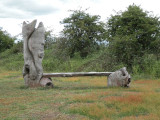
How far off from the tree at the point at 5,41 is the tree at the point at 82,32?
12425 millimetres

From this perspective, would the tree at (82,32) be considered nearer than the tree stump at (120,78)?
No

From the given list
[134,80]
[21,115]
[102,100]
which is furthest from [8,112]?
[134,80]

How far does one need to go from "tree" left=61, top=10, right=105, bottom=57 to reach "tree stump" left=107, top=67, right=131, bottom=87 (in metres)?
12.0

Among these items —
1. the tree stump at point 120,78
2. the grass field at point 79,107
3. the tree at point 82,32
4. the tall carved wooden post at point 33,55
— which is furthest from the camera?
the tree at point 82,32

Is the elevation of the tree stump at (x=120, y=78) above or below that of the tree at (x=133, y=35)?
below

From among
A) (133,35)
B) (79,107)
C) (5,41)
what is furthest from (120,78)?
(5,41)

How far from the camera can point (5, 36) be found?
33125 mm

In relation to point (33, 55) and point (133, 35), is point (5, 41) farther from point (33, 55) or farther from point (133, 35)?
point (33, 55)

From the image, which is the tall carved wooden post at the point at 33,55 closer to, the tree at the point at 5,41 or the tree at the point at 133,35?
the tree at the point at 133,35

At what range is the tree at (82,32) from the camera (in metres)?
23.1

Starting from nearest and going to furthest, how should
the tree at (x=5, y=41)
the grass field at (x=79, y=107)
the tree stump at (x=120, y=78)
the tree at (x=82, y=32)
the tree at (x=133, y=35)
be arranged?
the grass field at (x=79, y=107) → the tree stump at (x=120, y=78) → the tree at (x=133, y=35) → the tree at (x=82, y=32) → the tree at (x=5, y=41)

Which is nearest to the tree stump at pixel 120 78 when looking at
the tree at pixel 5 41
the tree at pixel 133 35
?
the tree at pixel 133 35

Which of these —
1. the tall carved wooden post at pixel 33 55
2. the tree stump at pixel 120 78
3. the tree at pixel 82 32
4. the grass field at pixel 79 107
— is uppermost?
the tree at pixel 82 32

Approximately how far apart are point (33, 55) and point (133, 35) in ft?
28.7
